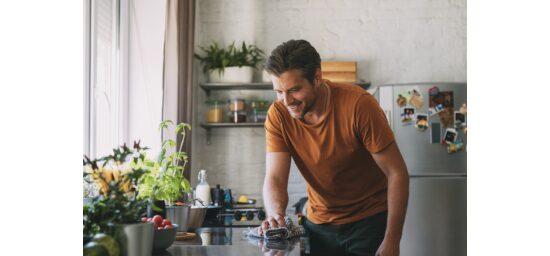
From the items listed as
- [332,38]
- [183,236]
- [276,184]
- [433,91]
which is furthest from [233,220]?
[332,38]

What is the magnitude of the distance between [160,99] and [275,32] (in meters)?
1.26

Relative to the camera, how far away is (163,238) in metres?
1.46

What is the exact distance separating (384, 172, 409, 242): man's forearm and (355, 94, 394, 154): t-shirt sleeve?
13 cm

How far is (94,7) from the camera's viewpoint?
3.18m

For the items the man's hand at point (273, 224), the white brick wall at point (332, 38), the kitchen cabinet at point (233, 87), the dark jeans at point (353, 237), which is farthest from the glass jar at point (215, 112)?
the man's hand at point (273, 224)

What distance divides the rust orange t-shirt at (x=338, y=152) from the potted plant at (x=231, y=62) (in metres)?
2.21

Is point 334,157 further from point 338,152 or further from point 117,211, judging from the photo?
point 117,211

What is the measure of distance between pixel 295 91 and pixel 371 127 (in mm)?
309

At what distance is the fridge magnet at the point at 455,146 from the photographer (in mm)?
3939

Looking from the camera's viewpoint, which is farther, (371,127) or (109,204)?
(371,127)

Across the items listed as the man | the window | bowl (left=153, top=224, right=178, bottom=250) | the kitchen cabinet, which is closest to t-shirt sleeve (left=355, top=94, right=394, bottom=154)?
the man
